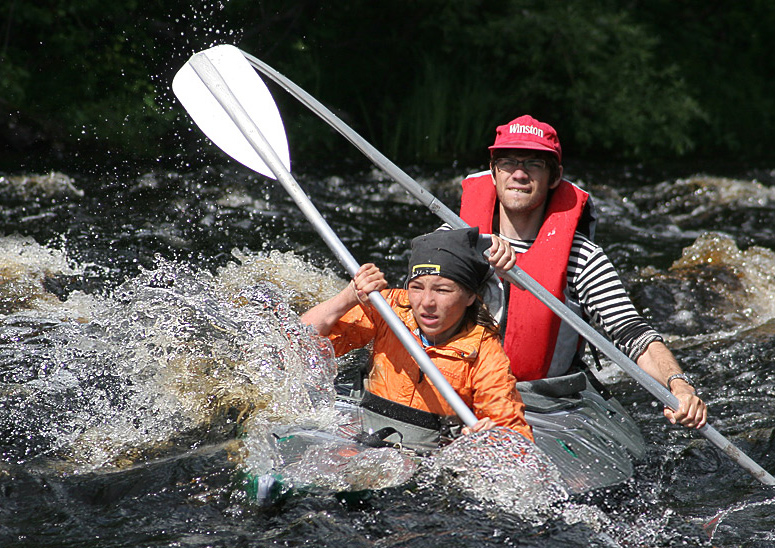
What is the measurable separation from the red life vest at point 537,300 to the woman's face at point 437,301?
474 mm

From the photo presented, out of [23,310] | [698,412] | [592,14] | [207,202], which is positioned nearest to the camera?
[698,412]

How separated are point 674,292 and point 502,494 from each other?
3474 millimetres

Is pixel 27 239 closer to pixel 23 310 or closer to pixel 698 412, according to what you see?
pixel 23 310

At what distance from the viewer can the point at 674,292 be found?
19.1 feet

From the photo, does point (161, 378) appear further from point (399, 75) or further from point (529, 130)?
point (399, 75)

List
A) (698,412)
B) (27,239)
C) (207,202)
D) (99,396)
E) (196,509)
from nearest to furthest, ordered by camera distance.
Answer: (196,509), (698,412), (99,396), (27,239), (207,202)

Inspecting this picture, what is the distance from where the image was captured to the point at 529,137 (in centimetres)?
322

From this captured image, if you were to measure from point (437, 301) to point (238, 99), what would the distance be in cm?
160

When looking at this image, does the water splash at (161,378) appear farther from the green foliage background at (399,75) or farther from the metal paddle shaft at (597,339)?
the green foliage background at (399,75)

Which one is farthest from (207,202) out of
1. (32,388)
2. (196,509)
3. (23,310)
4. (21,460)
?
(196,509)

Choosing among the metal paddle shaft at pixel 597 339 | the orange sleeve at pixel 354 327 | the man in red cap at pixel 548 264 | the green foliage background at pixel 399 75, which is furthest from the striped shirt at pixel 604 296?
the green foliage background at pixel 399 75

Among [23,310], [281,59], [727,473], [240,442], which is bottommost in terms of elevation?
[727,473]

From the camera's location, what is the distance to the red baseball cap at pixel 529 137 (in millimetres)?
3201

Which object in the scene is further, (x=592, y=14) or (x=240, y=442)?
(x=592, y=14)
